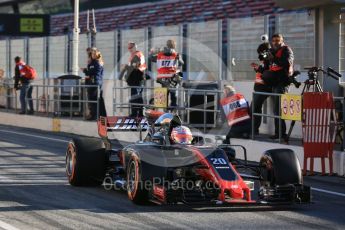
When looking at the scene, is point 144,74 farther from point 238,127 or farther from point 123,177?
point 123,177

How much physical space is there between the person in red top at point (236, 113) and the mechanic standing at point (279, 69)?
58cm

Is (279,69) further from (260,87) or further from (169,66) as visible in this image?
(169,66)

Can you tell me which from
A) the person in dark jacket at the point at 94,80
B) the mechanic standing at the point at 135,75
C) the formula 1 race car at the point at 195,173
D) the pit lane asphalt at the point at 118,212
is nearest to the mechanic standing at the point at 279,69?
the pit lane asphalt at the point at 118,212

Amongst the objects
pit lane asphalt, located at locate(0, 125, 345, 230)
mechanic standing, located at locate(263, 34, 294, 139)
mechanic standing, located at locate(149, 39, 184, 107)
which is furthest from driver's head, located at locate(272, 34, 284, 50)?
mechanic standing, located at locate(149, 39, 184, 107)

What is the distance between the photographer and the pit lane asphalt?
28.5 ft

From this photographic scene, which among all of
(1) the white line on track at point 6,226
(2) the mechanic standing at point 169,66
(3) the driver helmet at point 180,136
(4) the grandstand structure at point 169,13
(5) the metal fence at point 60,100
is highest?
(4) the grandstand structure at point 169,13

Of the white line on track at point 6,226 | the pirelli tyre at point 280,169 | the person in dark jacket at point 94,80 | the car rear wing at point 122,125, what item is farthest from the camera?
the person in dark jacket at point 94,80

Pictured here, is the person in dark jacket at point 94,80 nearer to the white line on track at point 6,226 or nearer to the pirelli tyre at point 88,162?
the pirelli tyre at point 88,162

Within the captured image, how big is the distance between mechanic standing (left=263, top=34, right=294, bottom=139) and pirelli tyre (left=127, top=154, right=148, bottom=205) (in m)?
5.49

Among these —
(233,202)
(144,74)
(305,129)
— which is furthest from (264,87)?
(233,202)

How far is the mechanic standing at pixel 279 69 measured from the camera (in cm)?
1531

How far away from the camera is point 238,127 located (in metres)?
16.0

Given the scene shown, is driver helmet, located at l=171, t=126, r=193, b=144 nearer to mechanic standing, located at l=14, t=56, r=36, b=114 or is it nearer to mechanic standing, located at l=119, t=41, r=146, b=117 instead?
mechanic standing, located at l=119, t=41, r=146, b=117

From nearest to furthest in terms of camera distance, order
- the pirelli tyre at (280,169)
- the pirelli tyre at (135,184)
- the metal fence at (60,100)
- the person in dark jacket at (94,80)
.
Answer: the pirelli tyre at (135,184)
the pirelli tyre at (280,169)
the person in dark jacket at (94,80)
the metal fence at (60,100)
